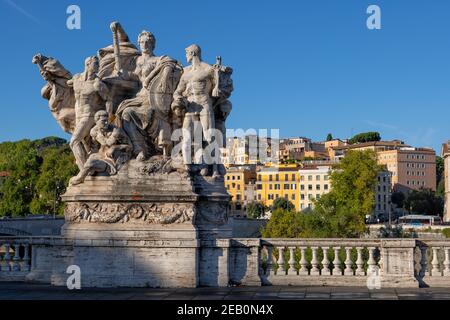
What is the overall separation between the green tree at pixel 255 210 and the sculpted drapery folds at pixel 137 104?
340ft

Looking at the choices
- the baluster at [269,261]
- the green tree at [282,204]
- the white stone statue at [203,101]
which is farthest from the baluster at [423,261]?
the green tree at [282,204]

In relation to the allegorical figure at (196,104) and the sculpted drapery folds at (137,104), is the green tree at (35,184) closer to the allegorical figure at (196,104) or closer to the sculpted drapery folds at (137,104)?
the sculpted drapery folds at (137,104)

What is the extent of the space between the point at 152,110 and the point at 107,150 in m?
1.25

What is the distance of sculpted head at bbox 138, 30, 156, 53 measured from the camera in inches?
636

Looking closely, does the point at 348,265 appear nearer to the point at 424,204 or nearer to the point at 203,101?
the point at 203,101

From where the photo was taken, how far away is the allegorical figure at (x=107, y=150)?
50.2ft

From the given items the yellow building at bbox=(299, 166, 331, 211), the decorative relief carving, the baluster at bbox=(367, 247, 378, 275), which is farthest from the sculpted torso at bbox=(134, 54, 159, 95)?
the yellow building at bbox=(299, 166, 331, 211)

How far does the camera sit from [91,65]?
15.8m

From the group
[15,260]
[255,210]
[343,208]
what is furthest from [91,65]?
[255,210]

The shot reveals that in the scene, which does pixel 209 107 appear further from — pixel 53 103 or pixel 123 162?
pixel 53 103

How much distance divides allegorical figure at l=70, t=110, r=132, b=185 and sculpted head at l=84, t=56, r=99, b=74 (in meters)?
0.98
